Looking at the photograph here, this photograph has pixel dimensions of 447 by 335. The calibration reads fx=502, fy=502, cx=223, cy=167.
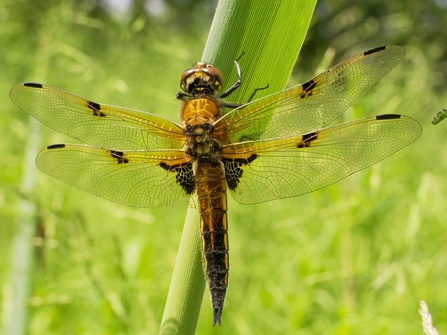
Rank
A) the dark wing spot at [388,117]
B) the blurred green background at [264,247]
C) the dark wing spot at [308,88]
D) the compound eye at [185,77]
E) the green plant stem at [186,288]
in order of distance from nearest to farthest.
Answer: the green plant stem at [186,288] → the dark wing spot at [388,117] → the dark wing spot at [308,88] → the compound eye at [185,77] → the blurred green background at [264,247]

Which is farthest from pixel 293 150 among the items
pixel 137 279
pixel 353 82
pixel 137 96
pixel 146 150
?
pixel 137 96

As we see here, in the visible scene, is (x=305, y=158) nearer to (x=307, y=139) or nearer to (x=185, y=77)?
(x=307, y=139)

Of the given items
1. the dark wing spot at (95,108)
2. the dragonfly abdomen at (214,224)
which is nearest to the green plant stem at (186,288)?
the dragonfly abdomen at (214,224)

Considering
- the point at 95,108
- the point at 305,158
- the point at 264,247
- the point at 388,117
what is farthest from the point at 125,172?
the point at 264,247

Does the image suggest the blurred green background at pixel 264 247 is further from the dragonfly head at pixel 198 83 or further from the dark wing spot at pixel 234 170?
the dark wing spot at pixel 234 170

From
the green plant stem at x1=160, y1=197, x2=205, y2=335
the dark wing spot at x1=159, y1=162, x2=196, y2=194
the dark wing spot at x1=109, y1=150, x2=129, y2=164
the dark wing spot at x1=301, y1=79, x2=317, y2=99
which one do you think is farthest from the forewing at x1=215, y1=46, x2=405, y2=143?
the green plant stem at x1=160, y1=197, x2=205, y2=335

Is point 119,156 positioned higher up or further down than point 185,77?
further down
